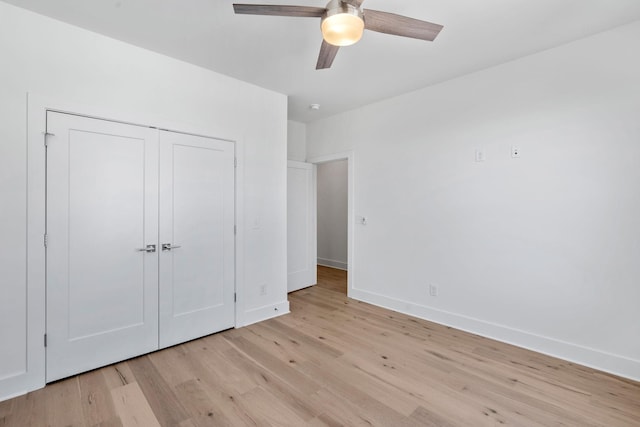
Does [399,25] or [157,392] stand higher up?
[399,25]

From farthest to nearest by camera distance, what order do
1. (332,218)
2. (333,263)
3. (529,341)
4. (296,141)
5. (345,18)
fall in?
(332,218), (333,263), (296,141), (529,341), (345,18)

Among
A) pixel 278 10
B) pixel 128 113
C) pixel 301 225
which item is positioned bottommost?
pixel 301 225

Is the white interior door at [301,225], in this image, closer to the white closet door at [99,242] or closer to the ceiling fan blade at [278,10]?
the white closet door at [99,242]

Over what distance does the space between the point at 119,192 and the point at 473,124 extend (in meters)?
3.47

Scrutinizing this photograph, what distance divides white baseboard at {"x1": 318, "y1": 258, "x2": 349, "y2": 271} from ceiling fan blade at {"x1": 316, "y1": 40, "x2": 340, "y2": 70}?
462 cm

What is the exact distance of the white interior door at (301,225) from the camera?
4582mm

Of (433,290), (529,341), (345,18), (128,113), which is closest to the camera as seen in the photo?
(345,18)

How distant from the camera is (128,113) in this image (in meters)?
2.54

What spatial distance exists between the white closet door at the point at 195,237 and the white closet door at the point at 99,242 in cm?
10

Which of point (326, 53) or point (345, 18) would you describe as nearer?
point (345, 18)

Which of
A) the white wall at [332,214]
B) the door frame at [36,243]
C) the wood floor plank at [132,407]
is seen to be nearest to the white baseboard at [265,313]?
the wood floor plank at [132,407]

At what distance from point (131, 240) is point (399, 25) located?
2.65 m

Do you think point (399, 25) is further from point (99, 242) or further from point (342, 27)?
point (99, 242)

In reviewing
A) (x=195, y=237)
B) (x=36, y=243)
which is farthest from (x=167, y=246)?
(x=36, y=243)
